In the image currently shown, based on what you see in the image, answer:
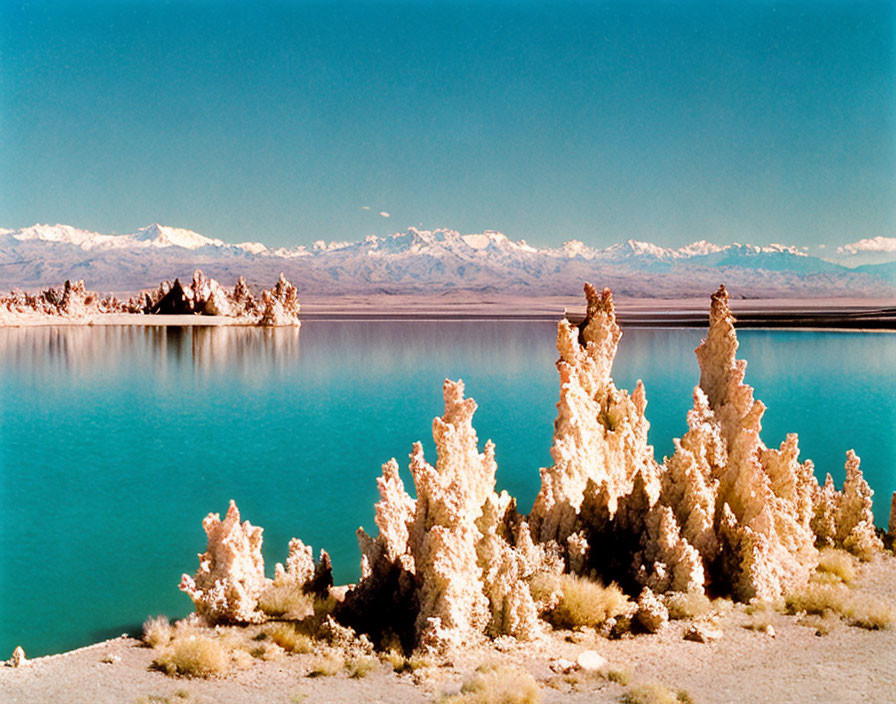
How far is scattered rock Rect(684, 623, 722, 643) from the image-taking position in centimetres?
934

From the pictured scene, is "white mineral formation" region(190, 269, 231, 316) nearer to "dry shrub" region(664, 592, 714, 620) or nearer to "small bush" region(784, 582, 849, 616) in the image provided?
"dry shrub" region(664, 592, 714, 620)

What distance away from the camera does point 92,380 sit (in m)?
43.6

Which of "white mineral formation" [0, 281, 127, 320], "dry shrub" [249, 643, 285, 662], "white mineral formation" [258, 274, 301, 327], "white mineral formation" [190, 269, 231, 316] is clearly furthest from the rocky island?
"white mineral formation" [190, 269, 231, 316]

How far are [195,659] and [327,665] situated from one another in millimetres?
1505

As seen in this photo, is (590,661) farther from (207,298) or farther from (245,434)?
(207,298)

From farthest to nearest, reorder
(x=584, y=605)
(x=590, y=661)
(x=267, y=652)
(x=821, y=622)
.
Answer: (x=584, y=605) < (x=821, y=622) < (x=267, y=652) < (x=590, y=661)

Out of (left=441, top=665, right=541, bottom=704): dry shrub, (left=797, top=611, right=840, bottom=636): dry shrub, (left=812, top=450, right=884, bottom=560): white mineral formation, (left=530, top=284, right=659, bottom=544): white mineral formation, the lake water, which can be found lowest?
the lake water

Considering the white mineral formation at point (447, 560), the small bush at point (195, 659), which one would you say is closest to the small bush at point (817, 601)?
the white mineral formation at point (447, 560)

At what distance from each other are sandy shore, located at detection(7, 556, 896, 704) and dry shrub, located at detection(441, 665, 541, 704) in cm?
23

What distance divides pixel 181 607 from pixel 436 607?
5.27m

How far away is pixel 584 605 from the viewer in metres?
9.93

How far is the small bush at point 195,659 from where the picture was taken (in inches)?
341

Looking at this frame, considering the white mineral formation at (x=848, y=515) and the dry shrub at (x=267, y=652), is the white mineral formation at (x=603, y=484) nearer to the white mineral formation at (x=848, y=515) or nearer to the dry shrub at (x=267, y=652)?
the white mineral formation at (x=848, y=515)

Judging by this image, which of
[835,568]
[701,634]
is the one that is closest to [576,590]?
[701,634]
